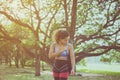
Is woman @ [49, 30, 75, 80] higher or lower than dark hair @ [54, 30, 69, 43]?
lower

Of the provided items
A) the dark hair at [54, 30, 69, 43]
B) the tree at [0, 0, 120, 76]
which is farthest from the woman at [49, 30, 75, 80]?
the tree at [0, 0, 120, 76]

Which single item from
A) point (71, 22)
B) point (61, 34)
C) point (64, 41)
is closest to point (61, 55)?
point (64, 41)

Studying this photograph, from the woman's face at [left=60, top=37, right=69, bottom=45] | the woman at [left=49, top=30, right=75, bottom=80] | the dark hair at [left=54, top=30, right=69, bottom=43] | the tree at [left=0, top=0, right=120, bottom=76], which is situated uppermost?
the tree at [left=0, top=0, right=120, bottom=76]

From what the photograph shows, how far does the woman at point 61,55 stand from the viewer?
7250 mm

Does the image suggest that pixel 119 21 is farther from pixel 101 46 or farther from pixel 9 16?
pixel 9 16

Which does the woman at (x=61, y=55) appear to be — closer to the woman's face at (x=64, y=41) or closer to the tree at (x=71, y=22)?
the woman's face at (x=64, y=41)

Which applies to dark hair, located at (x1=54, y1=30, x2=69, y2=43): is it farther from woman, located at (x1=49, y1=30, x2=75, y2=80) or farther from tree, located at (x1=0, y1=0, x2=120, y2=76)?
tree, located at (x1=0, y1=0, x2=120, y2=76)

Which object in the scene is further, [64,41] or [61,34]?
[64,41]

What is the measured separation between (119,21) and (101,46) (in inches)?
111

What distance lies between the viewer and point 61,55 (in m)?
7.34

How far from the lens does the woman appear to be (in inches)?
285

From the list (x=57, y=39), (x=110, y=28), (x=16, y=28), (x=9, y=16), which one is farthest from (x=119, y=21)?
(x=57, y=39)

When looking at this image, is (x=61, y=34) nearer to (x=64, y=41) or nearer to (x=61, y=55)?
(x=64, y=41)

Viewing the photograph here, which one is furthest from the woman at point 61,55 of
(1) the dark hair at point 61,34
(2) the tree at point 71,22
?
(2) the tree at point 71,22
